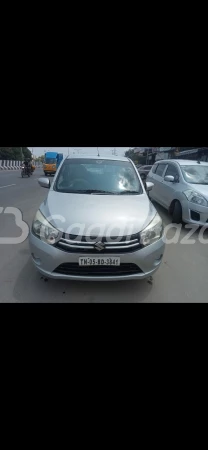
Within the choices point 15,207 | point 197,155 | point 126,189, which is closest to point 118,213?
point 126,189

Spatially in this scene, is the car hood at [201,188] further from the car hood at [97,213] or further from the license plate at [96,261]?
the license plate at [96,261]

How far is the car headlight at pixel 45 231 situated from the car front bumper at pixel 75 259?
1.9 inches

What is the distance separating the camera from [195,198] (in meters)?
4.91

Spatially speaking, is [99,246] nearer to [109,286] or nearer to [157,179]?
[109,286]

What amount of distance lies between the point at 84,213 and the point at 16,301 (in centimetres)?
121

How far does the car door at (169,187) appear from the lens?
5.75m

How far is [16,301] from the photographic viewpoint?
2.67 meters

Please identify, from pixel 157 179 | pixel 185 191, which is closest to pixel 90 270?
pixel 185 191

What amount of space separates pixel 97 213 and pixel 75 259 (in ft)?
1.91

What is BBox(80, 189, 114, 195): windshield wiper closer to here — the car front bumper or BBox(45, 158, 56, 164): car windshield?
the car front bumper

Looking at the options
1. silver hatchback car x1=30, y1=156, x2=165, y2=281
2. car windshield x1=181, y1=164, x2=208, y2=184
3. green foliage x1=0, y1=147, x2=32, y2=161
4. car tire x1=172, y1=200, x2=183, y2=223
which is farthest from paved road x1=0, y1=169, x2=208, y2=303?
green foliage x1=0, y1=147, x2=32, y2=161

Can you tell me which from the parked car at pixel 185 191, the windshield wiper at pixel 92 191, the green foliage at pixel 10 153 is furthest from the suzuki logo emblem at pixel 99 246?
the green foliage at pixel 10 153

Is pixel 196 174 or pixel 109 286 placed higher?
pixel 196 174

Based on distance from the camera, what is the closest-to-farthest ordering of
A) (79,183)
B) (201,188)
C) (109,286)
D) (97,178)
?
1. (109,286)
2. (79,183)
3. (97,178)
4. (201,188)
